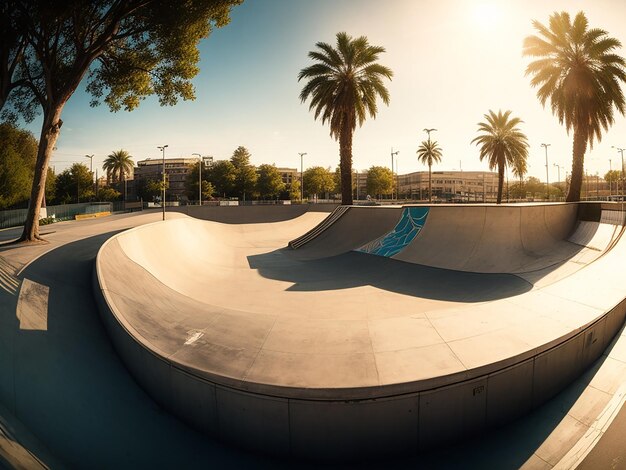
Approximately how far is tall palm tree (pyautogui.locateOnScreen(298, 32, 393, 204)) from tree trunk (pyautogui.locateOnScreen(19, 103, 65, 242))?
622 inches

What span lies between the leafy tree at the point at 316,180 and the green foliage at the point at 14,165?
50241mm

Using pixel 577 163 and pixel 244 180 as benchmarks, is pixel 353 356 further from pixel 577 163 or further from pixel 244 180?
pixel 244 180

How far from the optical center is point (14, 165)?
1277 inches

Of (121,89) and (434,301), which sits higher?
(121,89)

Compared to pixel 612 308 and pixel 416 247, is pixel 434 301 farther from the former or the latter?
pixel 416 247

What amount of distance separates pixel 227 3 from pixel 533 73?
20.1m

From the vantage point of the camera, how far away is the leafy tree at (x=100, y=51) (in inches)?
407

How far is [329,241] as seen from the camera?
58.9 ft

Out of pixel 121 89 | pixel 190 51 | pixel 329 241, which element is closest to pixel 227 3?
pixel 190 51

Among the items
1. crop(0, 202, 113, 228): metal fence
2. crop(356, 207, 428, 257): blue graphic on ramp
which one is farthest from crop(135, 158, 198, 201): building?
crop(356, 207, 428, 257): blue graphic on ramp

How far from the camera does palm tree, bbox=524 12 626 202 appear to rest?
A: 18.7m

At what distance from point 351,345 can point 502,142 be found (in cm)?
3748

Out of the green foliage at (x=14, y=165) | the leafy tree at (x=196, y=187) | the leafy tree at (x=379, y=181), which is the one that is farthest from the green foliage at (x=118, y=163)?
the leafy tree at (x=379, y=181)

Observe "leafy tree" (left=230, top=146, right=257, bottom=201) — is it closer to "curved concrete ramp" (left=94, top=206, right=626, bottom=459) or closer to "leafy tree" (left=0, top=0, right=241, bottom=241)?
"leafy tree" (left=0, top=0, right=241, bottom=241)
